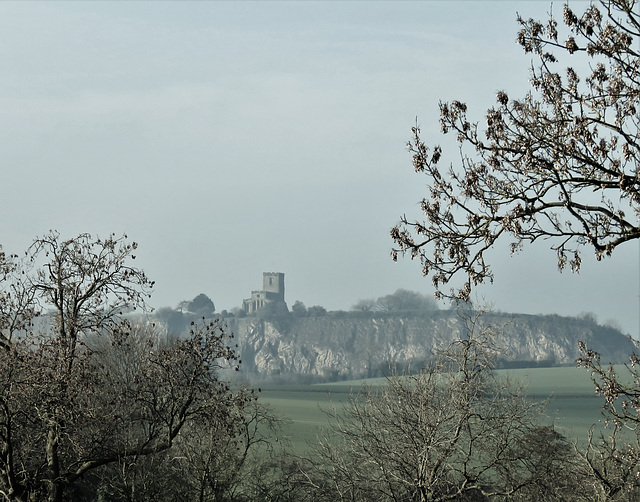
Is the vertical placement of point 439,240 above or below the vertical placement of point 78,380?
above

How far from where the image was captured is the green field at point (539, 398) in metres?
86.0

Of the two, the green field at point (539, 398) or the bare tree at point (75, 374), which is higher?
the bare tree at point (75, 374)

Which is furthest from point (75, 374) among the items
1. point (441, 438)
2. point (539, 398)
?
point (539, 398)

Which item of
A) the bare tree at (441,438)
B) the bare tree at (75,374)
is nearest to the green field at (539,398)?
the bare tree at (441,438)

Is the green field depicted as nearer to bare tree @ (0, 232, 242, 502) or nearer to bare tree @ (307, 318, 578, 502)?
bare tree @ (307, 318, 578, 502)

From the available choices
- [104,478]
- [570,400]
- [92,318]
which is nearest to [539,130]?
[92,318]

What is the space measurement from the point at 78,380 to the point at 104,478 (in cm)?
Answer: 1520

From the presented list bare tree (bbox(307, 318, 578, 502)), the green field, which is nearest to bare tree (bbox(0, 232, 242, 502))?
bare tree (bbox(307, 318, 578, 502))

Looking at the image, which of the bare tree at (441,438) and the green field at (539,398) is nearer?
the bare tree at (441,438)

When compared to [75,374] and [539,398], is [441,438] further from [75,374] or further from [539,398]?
[539,398]

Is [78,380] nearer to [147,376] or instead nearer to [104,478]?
[147,376]

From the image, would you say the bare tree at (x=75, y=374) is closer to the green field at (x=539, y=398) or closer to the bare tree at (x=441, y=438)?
the bare tree at (x=441, y=438)

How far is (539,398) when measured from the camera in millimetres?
121750

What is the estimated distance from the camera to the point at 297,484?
128 ft
